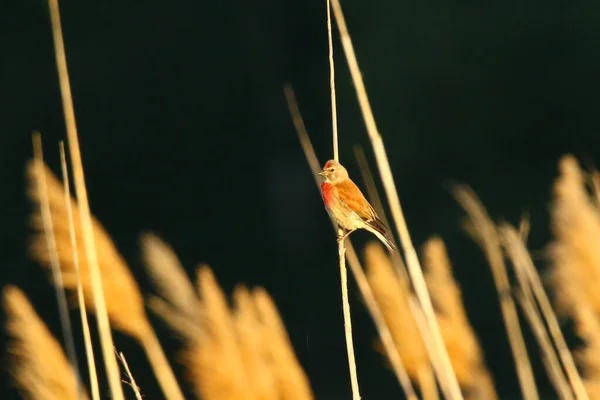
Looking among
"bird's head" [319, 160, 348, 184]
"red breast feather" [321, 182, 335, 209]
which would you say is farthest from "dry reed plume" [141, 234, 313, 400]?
"red breast feather" [321, 182, 335, 209]

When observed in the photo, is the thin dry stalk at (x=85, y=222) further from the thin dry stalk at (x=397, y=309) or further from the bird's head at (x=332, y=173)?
the bird's head at (x=332, y=173)

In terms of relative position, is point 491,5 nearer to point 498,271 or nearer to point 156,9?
point 156,9

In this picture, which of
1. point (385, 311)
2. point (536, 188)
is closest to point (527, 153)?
point (536, 188)

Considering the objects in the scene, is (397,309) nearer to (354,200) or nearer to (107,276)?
(107,276)

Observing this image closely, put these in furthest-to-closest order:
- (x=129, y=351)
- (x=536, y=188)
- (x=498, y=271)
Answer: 1. (x=536, y=188)
2. (x=129, y=351)
3. (x=498, y=271)

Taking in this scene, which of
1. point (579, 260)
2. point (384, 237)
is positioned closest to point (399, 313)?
point (579, 260)

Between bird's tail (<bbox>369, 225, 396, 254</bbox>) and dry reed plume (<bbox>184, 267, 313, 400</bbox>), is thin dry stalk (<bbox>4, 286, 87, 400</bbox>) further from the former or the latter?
bird's tail (<bbox>369, 225, 396, 254</bbox>)
